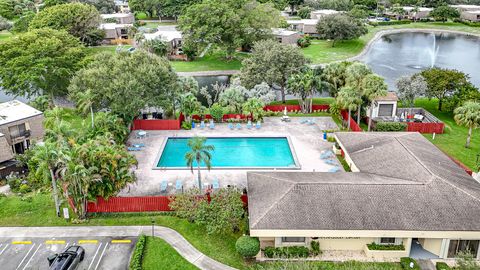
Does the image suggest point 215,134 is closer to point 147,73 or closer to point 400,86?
point 147,73

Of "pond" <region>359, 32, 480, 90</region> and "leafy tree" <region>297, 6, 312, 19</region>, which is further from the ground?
"leafy tree" <region>297, 6, 312, 19</region>

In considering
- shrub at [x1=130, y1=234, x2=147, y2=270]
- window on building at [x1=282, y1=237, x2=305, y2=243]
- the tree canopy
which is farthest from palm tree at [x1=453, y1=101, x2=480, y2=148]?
the tree canopy

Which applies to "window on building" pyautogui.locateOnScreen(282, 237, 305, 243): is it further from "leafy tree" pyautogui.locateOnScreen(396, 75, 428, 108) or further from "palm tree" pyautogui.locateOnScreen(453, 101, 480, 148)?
"leafy tree" pyautogui.locateOnScreen(396, 75, 428, 108)

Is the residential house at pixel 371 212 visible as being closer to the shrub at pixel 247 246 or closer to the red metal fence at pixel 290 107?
the shrub at pixel 247 246

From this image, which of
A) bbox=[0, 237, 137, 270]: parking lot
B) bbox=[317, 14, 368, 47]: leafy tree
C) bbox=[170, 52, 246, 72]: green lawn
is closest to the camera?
bbox=[0, 237, 137, 270]: parking lot

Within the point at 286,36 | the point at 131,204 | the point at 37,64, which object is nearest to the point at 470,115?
the point at 131,204

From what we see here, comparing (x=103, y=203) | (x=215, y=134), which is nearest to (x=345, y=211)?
(x=103, y=203)

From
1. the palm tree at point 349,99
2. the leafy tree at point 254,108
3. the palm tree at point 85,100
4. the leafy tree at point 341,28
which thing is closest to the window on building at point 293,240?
the palm tree at point 349,99
